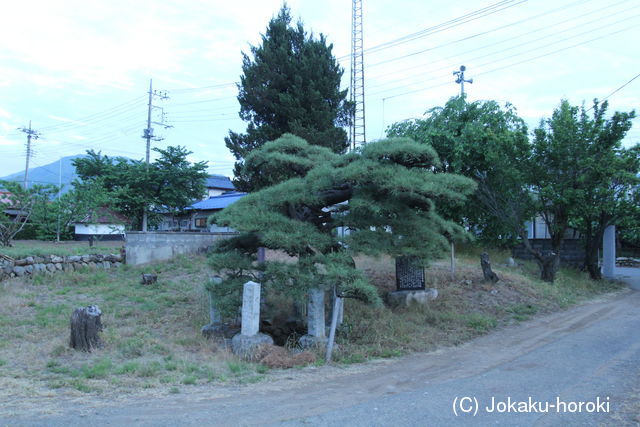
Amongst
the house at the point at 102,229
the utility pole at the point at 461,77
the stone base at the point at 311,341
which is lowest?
the stone base at the point at 311,341

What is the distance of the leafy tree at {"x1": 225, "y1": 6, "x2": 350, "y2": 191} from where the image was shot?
19359 mm

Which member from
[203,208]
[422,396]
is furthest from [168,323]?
[203,208]

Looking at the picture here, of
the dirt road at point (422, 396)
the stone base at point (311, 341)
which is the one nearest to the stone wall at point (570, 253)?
the dirt road at point (422, 396)

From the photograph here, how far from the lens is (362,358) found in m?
7.50

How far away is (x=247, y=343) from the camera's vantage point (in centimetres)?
754

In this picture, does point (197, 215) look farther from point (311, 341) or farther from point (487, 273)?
point (311, 341)

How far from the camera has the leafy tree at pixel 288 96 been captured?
19.4 m

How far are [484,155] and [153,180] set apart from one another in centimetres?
1722

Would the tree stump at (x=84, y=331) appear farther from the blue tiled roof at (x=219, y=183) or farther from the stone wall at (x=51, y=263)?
the blue tiled roof at (x=219, y=183)

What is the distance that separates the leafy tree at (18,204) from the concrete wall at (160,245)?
4.28 m

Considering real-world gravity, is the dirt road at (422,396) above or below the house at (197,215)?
below

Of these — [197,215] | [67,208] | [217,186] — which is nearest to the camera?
[67,208]

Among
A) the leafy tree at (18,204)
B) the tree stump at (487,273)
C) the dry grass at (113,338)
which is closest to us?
the dry grass at (113,338)

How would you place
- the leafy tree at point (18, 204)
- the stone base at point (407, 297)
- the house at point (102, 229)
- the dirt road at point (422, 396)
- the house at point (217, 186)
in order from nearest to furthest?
1. the dirt road at point (422, 396)
2. the stone base at point (407, 297)
3. the leafy tree at point (18, 204)
4. the house at point (102, 229)
5. the house at point (217, 186)
